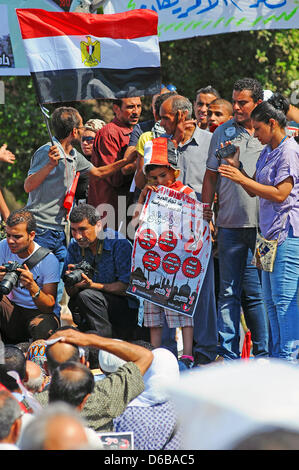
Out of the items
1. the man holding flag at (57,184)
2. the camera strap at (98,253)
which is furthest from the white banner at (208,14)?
the camera strap at (98,253)

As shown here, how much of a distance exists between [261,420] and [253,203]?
414cm

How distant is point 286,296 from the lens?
509 cm

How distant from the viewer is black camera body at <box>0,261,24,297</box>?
565 centimetres

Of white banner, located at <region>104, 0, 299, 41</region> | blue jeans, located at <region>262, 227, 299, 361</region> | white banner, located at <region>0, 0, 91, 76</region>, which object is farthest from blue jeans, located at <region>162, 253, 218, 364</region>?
white banner, located at <region>0, 0, 91, 76</region>

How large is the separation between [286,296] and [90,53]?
8.54ft

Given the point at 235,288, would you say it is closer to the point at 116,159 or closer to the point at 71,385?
the point at 116,159

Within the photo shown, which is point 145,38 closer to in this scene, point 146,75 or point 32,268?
point 146,75

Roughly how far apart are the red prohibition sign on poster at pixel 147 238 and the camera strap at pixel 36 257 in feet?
2.68

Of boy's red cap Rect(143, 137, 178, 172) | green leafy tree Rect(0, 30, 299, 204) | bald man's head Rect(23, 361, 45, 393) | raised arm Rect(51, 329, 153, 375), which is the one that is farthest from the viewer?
green leafy tree Rect(0, 30, 299, 204)

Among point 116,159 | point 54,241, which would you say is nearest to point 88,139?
point 116,159

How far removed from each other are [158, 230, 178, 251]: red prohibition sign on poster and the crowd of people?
0.28 metres

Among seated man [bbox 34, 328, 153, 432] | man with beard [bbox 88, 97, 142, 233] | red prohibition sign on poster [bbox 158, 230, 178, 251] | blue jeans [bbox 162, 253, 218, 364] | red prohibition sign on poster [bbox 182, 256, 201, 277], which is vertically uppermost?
man with beard [bbox 88, 97, 142, 233]

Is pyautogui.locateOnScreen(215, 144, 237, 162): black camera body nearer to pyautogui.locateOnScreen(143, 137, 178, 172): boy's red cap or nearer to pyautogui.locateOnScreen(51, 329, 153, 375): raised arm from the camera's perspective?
pyautogui.locateOnScreen(143, 137, 178, 172): boy's red cap

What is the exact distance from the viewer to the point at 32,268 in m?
5.98
